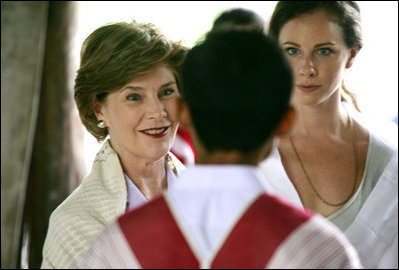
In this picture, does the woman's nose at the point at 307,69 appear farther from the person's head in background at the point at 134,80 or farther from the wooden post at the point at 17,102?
the wooden post at the point at 17,102

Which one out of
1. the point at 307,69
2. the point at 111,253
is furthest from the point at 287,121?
the point at 307,69

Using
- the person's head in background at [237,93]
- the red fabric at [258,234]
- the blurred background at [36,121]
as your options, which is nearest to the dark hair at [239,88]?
the person's head in background at [237,93]

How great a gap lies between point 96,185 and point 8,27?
361 centimetres

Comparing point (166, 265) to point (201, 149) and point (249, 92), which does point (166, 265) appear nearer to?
point (201, 149)

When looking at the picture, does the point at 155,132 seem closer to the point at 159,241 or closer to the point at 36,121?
the point at 159,241

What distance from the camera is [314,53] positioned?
9.41 feet

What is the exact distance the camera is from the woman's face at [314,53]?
283cm

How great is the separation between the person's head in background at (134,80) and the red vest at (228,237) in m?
0.97

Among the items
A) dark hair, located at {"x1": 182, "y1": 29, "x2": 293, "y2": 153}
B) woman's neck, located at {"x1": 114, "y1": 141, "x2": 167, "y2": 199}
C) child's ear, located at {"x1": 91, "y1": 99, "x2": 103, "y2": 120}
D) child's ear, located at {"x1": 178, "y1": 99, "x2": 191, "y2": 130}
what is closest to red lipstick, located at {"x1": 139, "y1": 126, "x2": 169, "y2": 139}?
woman's neck, located at {"x1": 114, "y1": 141, "x2": 167, "y2": 199}

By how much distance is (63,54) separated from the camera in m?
5.98

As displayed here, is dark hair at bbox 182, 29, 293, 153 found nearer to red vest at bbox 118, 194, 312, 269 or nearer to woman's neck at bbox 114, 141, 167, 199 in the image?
red vest at bbox 118, 194, 312, 269

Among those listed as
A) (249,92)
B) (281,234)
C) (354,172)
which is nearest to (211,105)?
(249,92)

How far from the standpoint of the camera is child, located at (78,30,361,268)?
→ 5.93 ft

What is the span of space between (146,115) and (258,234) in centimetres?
110
